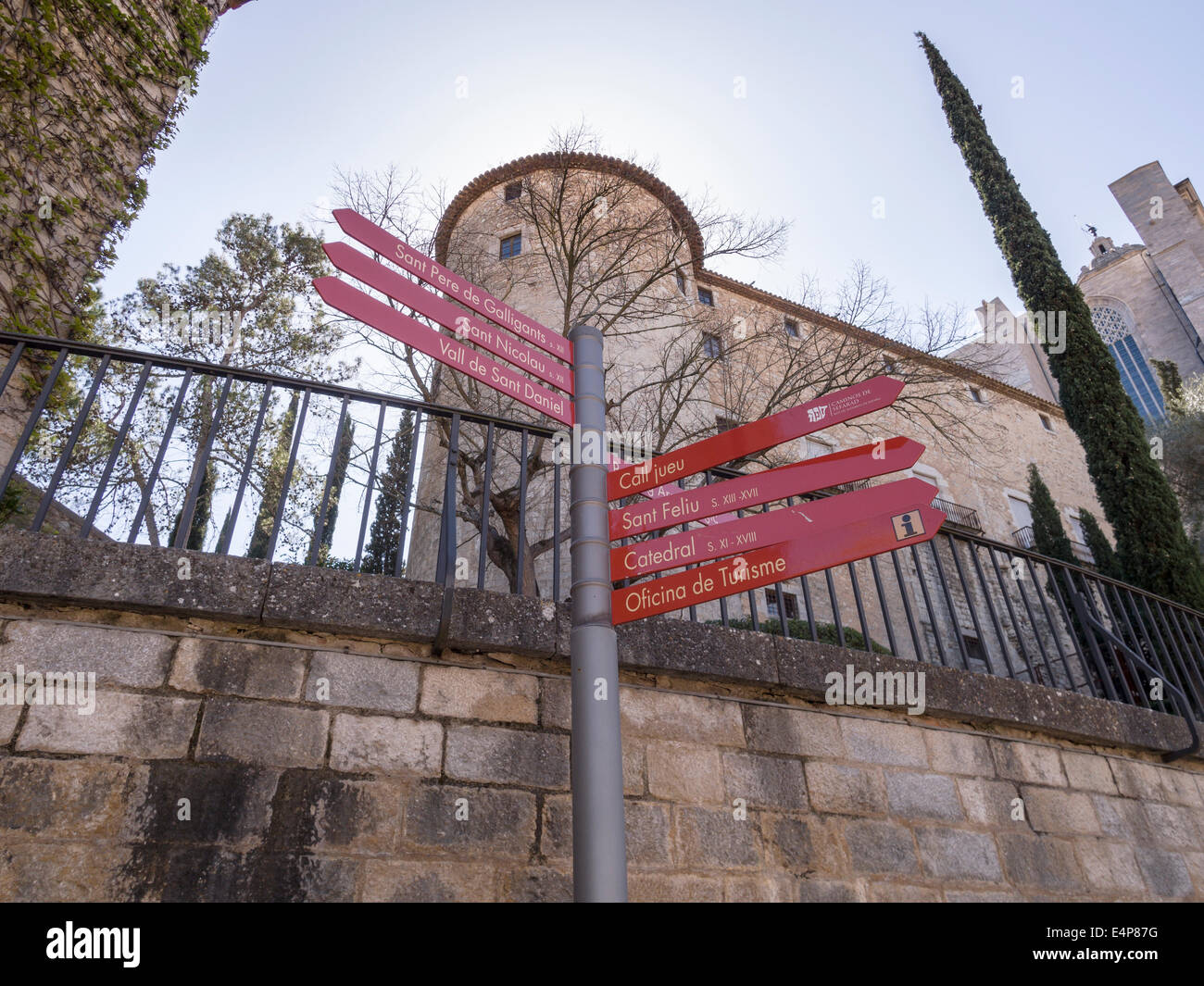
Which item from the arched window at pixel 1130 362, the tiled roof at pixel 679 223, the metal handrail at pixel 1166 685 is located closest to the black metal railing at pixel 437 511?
the metal handrail at pixel 1166 685

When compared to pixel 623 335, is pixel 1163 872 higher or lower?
lower

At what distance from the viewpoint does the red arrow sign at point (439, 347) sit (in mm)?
2449

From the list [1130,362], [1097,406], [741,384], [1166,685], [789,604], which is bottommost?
[1166,685]

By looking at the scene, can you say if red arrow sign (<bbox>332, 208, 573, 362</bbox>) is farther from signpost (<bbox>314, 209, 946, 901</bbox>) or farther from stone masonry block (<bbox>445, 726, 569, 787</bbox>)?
stone masonry block (<bbox>445, 726, 569, 787</bbox>)

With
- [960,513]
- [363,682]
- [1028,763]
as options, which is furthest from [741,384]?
[960,513]

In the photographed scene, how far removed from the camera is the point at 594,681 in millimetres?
2121

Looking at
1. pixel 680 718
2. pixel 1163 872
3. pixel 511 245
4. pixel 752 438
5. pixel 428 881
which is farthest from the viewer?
pixel 511 245

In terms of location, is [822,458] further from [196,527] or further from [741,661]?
[196,527]

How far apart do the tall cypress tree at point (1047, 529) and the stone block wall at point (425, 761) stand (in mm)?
18016

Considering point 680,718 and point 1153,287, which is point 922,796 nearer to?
point 680,718

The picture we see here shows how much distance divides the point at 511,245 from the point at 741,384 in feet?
25.2

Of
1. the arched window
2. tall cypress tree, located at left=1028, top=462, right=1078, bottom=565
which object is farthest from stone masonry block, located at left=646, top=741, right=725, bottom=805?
the arched window
